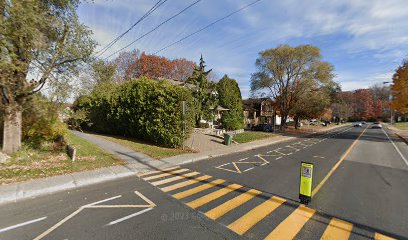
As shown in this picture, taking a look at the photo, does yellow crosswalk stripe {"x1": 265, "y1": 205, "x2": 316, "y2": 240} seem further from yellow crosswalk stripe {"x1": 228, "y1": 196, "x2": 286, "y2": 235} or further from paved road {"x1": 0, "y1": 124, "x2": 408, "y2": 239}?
yellow crosswalk stripe {"x1": 228, "y1": 196, "x2": 286, "y2": 235}

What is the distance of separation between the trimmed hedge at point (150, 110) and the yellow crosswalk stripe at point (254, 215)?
29.4 ft

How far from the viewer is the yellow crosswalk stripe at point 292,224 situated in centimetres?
436

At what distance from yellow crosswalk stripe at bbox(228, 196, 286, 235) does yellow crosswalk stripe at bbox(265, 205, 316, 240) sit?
48cm

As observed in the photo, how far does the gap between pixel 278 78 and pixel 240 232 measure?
35068 mm

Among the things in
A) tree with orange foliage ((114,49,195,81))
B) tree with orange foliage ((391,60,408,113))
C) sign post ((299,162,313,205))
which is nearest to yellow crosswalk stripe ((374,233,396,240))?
sign post ((299,162,313,205))

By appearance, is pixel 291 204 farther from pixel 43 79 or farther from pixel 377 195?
pixel 43 79

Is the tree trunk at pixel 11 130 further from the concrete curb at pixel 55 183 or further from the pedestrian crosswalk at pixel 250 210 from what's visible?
the pedestrian crosswalk at pixel 250 210

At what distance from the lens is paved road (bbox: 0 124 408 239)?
446cm

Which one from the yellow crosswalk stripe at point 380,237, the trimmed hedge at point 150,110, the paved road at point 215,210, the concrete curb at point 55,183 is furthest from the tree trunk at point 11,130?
the yellow crosswalk stripe at point 380,237

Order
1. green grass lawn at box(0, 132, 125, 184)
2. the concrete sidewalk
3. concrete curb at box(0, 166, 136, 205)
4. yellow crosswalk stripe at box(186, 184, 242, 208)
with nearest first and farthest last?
yellow crosswalk stripe at box(186, 184, 242, 208) < concrete curb at box(0, 166, 136, 205) < the concrete sidewalk < green grass lawn at box(0, 132, 125, 184)

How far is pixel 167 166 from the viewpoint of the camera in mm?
10242

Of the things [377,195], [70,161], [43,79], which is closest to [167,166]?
[70,161]

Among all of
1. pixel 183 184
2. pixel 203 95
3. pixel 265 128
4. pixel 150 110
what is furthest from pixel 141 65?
pixel 183 184

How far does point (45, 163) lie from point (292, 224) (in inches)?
395
